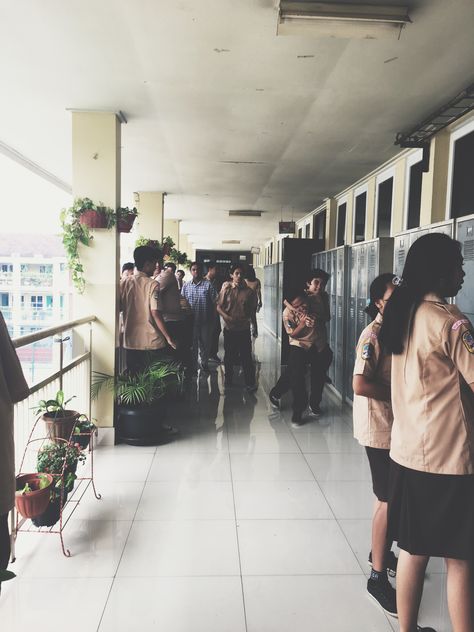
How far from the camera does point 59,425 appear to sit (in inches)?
125

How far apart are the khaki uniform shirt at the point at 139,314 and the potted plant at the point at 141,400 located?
9.2 inches

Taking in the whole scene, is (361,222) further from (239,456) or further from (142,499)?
(142,499)

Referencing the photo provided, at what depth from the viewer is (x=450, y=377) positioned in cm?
165

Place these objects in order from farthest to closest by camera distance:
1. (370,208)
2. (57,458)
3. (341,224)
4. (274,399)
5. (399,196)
Result: (341,224)
(370,208)
(399,196)
(274,399)
(57,458)

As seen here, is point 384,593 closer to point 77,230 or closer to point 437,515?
point 437,515

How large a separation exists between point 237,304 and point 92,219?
270cm

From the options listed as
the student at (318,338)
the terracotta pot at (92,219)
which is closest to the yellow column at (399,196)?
the student at (318,338)

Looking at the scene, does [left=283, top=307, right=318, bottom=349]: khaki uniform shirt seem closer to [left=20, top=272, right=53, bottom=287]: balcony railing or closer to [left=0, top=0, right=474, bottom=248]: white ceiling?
[left=0, top=0, right=474, bottom=248]: white ceiling

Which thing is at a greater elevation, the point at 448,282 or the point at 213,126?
the point at 213,126

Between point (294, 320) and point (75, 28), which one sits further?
point (294, 320)

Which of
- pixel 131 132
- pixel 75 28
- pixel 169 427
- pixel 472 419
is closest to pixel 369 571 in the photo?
pixel 472 419

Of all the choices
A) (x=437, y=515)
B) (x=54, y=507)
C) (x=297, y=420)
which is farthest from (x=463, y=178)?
(x=54, y=507)

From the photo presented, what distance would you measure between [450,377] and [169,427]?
350cm

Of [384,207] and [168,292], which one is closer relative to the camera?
[168,292]
